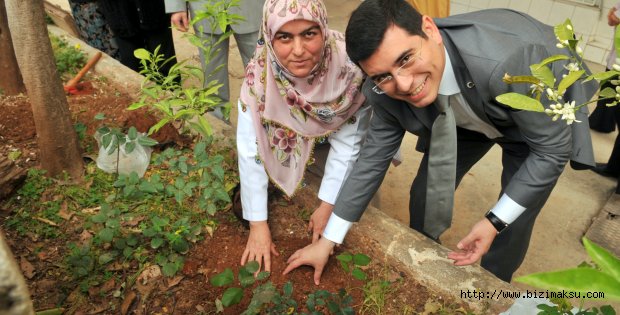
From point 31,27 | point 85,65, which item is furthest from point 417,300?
point 85,65

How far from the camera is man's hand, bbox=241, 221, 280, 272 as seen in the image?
2008mm

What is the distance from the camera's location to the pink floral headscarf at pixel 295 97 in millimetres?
1943

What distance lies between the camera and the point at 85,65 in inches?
130

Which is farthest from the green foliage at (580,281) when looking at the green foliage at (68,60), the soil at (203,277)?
the green foliage at (68,60)

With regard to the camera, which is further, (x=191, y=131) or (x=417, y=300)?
(x=191, y=131)

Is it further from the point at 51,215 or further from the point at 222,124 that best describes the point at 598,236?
the point at 51,215

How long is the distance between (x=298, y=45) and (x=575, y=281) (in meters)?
1.39

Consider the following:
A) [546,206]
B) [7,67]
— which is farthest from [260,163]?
[546,206]

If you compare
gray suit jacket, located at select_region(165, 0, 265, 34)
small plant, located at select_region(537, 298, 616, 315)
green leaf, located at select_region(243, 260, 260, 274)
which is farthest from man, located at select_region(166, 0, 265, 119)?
small plant, located at select_region(537, 298, 616, 315)

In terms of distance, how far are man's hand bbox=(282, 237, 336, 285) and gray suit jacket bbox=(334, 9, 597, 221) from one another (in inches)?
5.7

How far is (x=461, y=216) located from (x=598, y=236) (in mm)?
778

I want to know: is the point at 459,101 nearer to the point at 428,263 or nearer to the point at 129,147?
the point at 428,263

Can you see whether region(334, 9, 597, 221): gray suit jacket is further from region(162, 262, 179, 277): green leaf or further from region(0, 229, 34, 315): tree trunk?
region(0, 229, 34, 315): tree trunk

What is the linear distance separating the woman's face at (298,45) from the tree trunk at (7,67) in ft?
5.74
